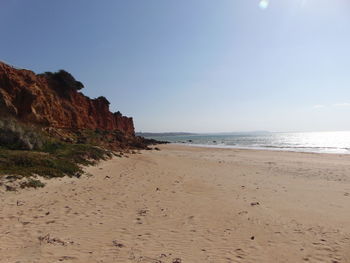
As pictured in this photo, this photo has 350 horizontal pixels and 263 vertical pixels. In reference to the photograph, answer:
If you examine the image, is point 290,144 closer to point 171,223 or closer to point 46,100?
point 46,100

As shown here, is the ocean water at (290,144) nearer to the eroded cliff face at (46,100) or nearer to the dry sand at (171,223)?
the eroded cliff face at (46,100)

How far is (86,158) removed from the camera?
16.6 meters

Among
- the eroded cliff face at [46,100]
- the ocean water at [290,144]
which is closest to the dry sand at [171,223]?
the eroded cliff face at [46,100]

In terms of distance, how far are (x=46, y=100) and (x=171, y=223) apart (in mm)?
25900

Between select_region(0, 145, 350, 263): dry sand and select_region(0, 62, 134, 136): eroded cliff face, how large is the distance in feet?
47.8

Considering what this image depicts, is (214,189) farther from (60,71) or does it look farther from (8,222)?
(60,71)

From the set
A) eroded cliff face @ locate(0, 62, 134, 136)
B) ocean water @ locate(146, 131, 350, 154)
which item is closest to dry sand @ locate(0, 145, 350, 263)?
eroded cliff face @ locate(0, 62, 134, 136)

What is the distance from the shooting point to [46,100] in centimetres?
2777

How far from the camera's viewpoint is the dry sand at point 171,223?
4.96 meters

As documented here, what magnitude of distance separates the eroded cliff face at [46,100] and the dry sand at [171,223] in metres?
14.6

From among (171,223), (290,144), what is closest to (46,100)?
(171,223)

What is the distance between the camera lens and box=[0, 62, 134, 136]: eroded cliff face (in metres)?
22.4

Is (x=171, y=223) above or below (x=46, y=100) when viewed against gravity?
below

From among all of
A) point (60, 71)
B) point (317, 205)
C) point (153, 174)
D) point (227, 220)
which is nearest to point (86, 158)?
point (153, 174)
